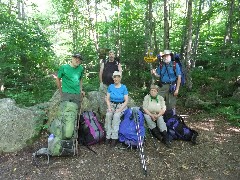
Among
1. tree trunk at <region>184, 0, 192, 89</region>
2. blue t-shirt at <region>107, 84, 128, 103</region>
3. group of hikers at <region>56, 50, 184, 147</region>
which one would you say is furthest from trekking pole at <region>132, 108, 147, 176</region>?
tree trunk at <region>184, 0, 192, 89</region>

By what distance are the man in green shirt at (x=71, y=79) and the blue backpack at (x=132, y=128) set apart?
1345mm

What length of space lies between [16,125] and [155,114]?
3636mm

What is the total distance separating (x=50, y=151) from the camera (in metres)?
5.27

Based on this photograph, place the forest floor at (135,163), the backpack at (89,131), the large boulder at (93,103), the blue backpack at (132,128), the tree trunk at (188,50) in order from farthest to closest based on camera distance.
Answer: the tree trunk at (188,50) < the large boulder at (93,103) < the backpack at (89,131) < the blue backpack at (132,128) < the forest floor at (135,163)

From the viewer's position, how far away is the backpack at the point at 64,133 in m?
5.29

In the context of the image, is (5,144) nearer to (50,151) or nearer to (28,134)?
(28,134)

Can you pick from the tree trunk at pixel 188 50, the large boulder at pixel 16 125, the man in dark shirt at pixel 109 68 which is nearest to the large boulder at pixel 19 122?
the large boulder at pixel 16 125

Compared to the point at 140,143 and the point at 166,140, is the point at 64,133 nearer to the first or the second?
the point at 140,143

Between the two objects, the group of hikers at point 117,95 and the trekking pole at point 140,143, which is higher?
the group of hikers at point 117,95

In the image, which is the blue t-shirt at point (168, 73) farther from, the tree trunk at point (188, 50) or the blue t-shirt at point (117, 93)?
the tree trunk at point (188, 50)

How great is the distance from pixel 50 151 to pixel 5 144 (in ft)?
4.59

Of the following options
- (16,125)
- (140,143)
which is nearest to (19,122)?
(16,125)

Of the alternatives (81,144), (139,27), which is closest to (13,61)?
(81,144)

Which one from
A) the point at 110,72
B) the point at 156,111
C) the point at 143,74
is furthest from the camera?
the point at 143,74
